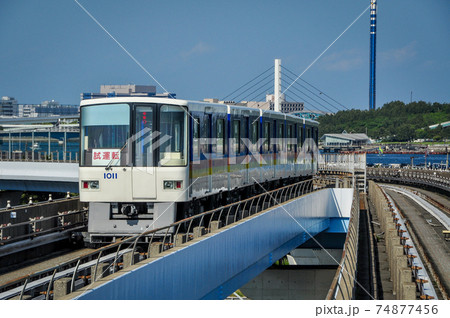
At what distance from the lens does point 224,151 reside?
66.6ft

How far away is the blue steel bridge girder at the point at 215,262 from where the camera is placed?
11.4 metres

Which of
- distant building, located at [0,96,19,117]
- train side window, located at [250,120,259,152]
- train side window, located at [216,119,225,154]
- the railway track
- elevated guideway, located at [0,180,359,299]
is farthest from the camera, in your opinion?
distant building, located at [0,96,19,117]

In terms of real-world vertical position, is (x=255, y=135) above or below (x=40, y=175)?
above

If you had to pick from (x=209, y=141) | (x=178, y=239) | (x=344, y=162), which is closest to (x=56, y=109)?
(x=344, y=162)

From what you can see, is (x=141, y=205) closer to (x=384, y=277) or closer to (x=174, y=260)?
(x=174, y=260)

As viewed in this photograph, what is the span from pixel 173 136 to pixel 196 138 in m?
1.01

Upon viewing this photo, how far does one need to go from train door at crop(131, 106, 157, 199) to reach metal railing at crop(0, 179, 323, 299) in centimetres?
103

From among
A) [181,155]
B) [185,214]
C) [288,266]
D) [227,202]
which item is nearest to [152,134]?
[181,155]

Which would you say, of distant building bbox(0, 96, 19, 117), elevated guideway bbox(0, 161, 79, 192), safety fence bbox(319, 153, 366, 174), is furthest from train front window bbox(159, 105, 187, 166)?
distant building bbox(0, 96, 19, 117)

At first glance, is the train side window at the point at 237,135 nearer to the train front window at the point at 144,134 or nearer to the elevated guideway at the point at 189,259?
the elevated guideway at the point at 189,259

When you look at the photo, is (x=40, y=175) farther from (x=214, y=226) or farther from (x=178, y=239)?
(x=178, y=239)

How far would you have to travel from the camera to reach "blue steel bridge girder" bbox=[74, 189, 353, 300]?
11.4m

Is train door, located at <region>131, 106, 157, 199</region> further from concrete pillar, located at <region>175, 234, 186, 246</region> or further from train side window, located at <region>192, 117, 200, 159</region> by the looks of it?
concrete pillar, located at <region>175, 234, 186, 246</region>

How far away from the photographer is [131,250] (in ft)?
42.1
